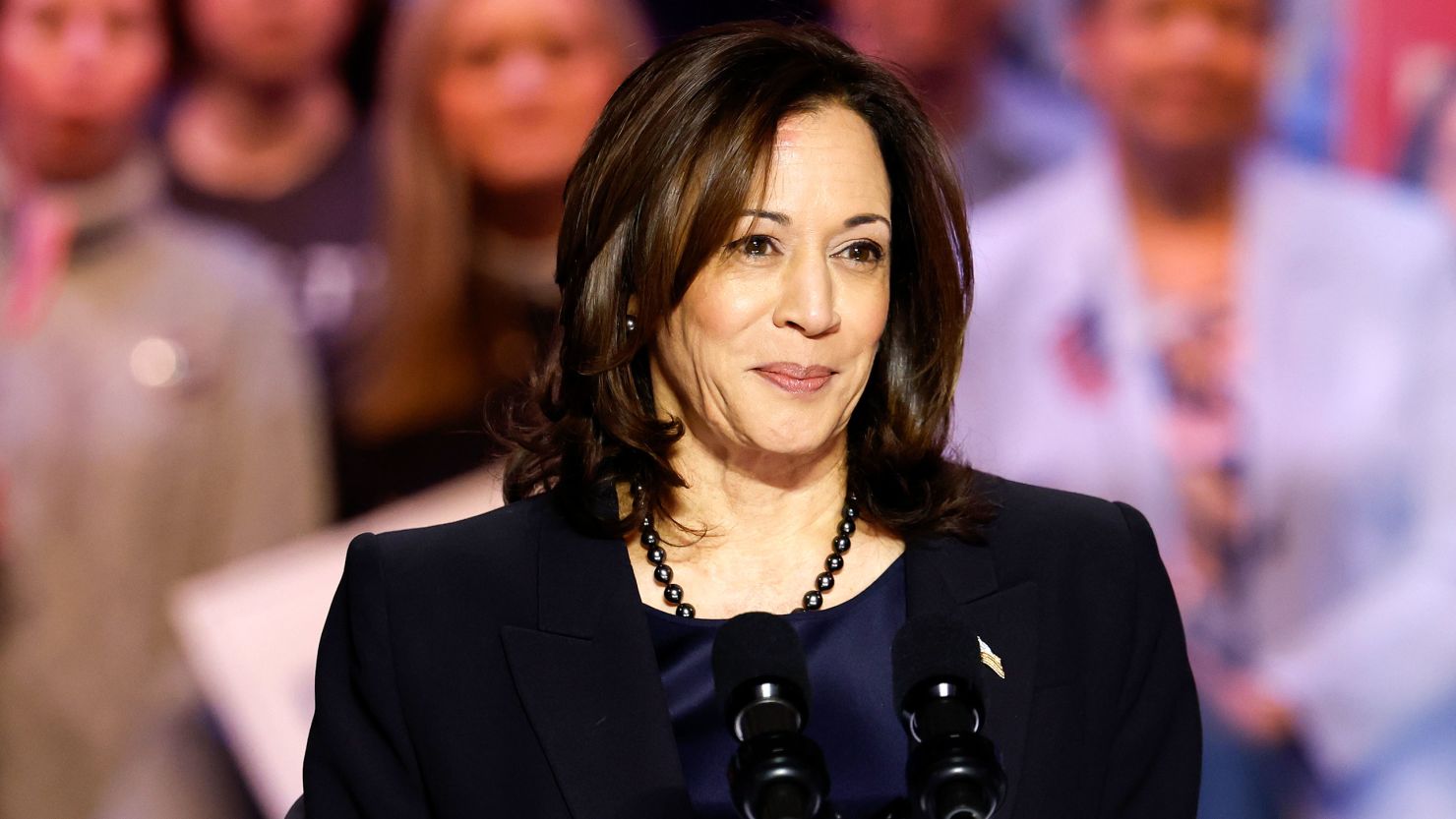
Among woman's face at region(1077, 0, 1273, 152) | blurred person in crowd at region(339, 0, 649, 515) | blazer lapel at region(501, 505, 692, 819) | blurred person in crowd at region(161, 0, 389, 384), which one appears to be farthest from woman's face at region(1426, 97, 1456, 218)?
blazer lapel at region(501, 505, 692, 819)

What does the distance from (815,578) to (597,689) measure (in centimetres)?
35

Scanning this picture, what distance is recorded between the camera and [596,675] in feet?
6.96

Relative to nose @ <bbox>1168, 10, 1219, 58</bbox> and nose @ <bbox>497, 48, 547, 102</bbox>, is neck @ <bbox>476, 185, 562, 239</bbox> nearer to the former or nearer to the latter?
nose @ <bbox>497, 48, 547, 102</bbox>

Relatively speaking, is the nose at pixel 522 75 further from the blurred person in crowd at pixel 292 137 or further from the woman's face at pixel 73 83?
the woman's face at pixel 73 83

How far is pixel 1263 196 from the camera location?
176 inches

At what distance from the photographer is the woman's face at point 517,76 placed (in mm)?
4551

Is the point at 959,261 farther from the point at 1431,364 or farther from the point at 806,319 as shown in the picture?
the point at 1431,364

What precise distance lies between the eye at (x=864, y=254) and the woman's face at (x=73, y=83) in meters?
2.95

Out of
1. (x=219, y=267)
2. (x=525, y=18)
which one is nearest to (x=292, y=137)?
(x=219, y=267)

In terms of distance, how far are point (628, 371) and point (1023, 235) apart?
2518mm

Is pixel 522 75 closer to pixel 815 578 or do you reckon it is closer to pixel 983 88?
pixel 983 88

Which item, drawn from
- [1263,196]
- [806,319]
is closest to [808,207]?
[806,319]

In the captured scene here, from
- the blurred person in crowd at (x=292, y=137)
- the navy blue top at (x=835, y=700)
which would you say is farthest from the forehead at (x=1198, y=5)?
the navy blue top at (x=835, y=700)

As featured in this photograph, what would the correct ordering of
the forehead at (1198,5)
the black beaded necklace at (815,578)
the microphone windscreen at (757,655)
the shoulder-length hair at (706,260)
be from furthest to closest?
the forehead at (1198,5) → the black beaded necklace at (815,578) → the shoulder-length hair at (706,260) → the microphone windscreen at (757,655)
